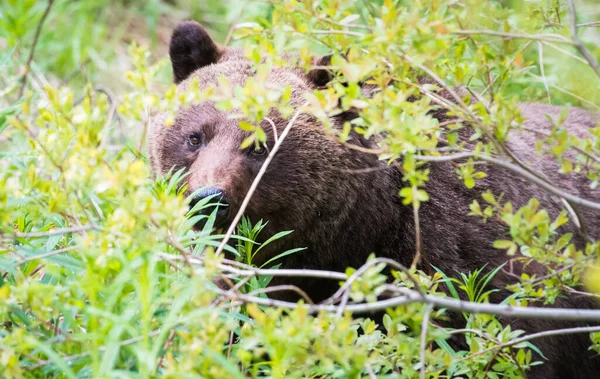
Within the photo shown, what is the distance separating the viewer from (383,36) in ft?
8.72

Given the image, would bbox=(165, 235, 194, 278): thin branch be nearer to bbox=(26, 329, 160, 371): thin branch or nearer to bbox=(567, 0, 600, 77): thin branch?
bbox=(26, 329, 160, 371): thin branch

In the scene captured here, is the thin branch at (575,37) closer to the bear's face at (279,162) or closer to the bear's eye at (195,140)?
the bear's face at (279,162)

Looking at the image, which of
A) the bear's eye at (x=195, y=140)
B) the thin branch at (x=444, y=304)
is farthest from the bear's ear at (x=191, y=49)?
the thin branch at (x=444, y=304)

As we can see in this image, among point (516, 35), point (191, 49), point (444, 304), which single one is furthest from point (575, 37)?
point (191, 49)

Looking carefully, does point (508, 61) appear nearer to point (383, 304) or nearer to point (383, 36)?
point (383, 36)

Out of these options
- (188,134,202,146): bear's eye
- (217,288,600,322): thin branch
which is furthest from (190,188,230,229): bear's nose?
(217,288,600,322): thin branch

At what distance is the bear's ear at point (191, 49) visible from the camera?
188 inches

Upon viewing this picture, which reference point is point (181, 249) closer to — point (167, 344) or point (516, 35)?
point (167, 344)

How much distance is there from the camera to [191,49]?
4.83m

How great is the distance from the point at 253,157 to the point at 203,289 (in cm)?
189

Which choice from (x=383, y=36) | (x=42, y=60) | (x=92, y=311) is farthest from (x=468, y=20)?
(x=42, y=60)

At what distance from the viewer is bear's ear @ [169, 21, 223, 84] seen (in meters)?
4.77

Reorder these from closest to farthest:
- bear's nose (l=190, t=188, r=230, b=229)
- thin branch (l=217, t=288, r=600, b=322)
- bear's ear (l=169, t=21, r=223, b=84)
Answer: thin branch (l=217, t=288, r=600, b=322), bear's nose (l=190, t=188, r=230, b=229), bear's ear (l=169, t=21, r=223, b=84)

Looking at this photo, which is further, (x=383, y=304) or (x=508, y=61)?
(x=508, y=61)
